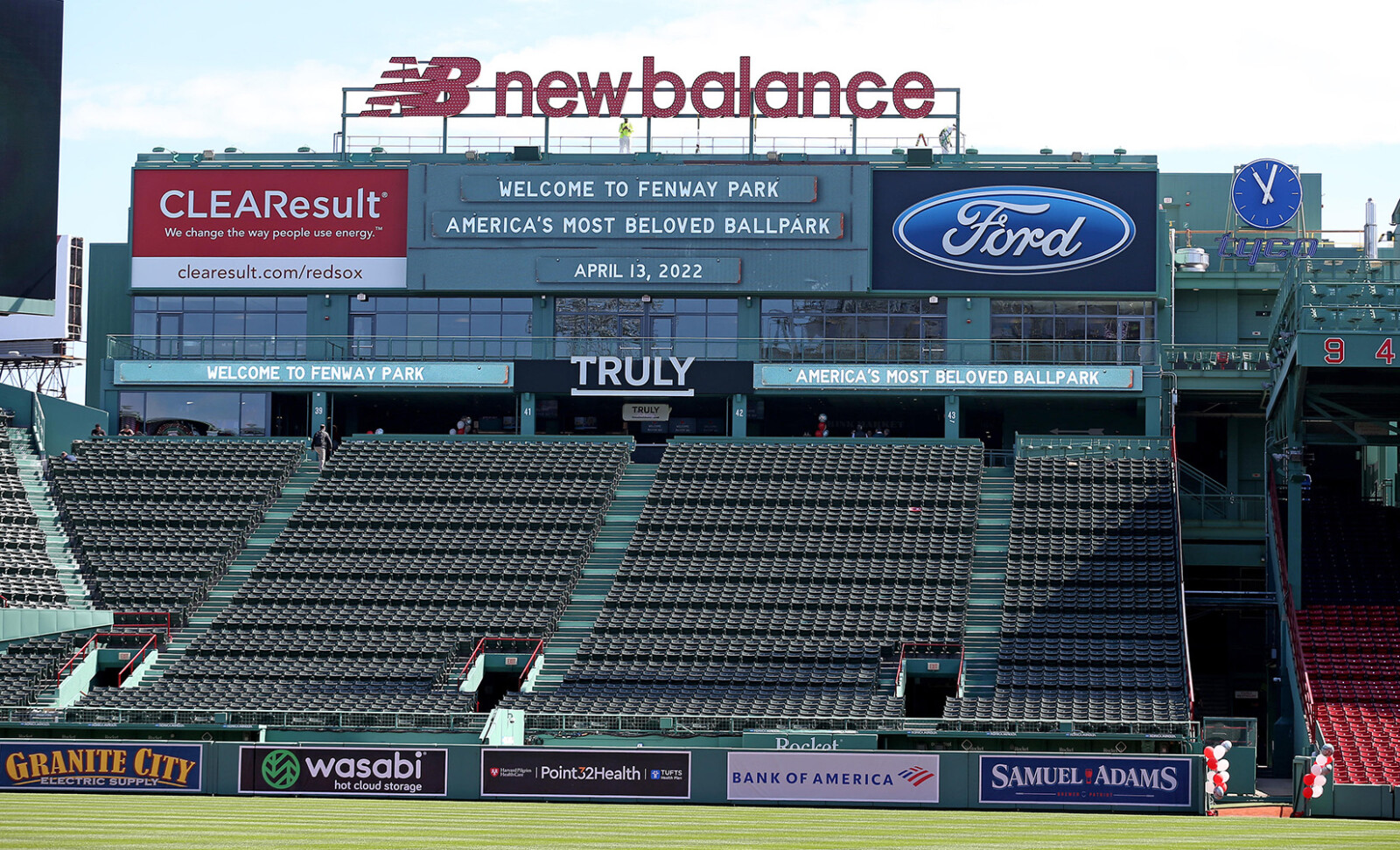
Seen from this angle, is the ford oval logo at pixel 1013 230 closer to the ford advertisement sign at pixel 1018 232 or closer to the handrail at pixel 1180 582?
the ford advertisement sign at pixel 1018 232

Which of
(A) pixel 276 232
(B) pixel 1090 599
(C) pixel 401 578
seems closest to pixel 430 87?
(A) pixel 276 232

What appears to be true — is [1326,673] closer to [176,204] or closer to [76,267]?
[176,204]

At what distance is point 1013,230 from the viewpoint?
51.0 m

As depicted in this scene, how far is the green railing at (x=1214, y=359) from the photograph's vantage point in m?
50.8

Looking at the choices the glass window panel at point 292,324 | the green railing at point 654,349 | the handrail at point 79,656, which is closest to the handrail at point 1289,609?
the green railing at point 654,349

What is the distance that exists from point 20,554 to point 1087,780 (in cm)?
2756

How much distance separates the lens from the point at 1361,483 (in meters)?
49.4

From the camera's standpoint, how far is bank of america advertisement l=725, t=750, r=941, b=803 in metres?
32.6

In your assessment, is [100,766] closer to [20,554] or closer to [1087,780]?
[20,554]

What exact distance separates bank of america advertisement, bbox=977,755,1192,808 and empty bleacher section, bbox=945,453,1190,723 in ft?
11.4

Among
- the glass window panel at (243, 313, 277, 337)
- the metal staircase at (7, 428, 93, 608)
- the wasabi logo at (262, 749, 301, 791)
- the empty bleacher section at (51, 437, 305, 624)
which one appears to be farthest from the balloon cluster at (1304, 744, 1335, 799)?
the glass window panel at (243, 313, 277, 337)

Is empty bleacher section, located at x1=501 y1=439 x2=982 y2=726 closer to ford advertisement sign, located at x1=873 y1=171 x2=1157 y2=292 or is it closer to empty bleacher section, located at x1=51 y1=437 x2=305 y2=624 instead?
ford advertisement sign, located at x1=873 y1=171 x2=1157 y2=292

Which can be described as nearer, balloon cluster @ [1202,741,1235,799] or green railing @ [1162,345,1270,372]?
balloon cluster @ [1202,741,1235,799]

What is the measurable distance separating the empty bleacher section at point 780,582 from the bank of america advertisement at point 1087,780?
210 inches
